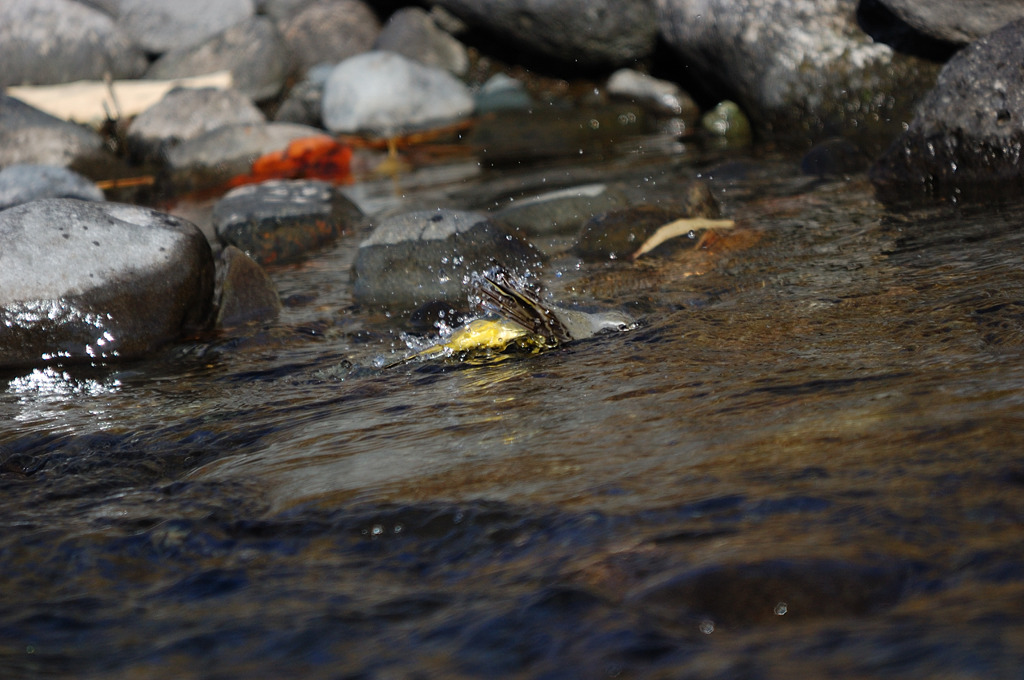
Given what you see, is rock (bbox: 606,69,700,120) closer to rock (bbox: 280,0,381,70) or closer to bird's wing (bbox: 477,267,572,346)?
rock (bbox: 280,0,381,70)

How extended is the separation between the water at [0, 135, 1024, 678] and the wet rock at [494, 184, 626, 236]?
2.05 meters

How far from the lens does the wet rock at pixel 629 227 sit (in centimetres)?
502

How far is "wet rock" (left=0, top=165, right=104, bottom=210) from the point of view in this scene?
693 cm

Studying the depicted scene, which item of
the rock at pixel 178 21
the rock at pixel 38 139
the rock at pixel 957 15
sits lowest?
the rock at pixel 38 139

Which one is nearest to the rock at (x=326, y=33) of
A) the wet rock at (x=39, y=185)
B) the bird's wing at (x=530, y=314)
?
the wet rock at (x=39, y=185)

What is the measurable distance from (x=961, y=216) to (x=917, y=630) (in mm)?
3844

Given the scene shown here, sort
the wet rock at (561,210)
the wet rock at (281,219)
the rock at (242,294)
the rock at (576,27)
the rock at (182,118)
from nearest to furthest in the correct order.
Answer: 1. the rock at (242,294)
2. the wet rock at (561,210)
3. the wet rock at (281,219)
4. the rock at (182,118)
5. the rock at (576,27)

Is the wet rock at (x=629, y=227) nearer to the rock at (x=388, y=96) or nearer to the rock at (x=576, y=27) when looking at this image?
the rock at (x=576, y=27)

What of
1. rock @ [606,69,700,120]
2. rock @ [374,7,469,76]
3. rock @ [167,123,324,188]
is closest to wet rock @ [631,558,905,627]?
rock @ [167,123,324,188]

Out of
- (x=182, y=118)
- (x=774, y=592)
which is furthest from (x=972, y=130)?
(x=182, y=118)

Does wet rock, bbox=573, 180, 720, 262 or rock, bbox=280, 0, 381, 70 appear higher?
rock, bbox=280, 0, 381, 70

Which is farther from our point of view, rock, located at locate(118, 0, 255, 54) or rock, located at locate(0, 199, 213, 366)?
rock, located at locate(118, 0, 255, 54)

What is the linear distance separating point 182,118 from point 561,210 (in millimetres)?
6262

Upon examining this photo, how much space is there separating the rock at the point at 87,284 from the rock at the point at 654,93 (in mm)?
7339
